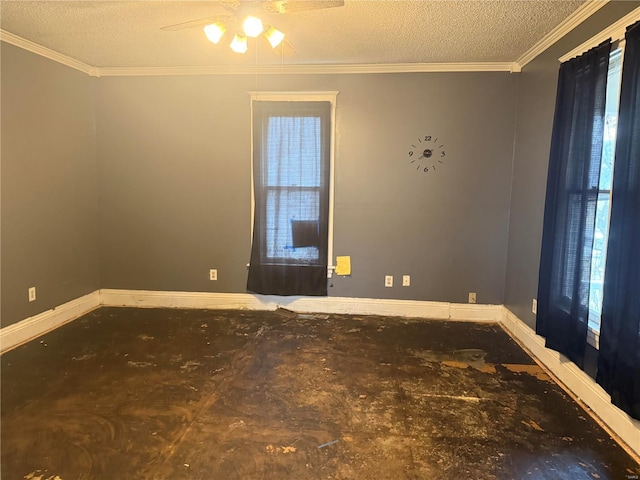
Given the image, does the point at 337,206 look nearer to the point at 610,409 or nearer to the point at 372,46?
the point at 372,46

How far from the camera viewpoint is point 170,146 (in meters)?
4.18

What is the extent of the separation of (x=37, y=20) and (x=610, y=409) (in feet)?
14.6

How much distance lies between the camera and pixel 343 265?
4.16 m

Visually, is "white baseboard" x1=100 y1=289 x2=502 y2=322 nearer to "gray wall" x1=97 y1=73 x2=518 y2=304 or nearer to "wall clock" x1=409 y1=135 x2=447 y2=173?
"gray wall" x1=97 y1=73 x2=518 y2=304

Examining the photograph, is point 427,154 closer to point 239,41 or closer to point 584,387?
point 239,41

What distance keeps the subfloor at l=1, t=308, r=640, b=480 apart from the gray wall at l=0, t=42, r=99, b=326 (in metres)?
0.52

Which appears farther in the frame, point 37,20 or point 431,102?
point 431,102

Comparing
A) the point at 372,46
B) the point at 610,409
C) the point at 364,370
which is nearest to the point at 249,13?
the point at 372,46

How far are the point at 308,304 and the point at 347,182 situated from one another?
133 cm

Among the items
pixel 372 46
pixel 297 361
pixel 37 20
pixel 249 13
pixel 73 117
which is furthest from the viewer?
Answer: pixel 73 117

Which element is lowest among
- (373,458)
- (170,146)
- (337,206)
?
(373,458)

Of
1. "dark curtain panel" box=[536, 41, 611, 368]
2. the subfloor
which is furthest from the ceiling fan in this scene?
the subfloor

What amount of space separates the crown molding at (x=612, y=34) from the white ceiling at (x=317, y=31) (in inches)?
9.3

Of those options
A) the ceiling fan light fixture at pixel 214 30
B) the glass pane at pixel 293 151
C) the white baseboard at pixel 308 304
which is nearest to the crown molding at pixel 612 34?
the glass pane at pixel 293 151
